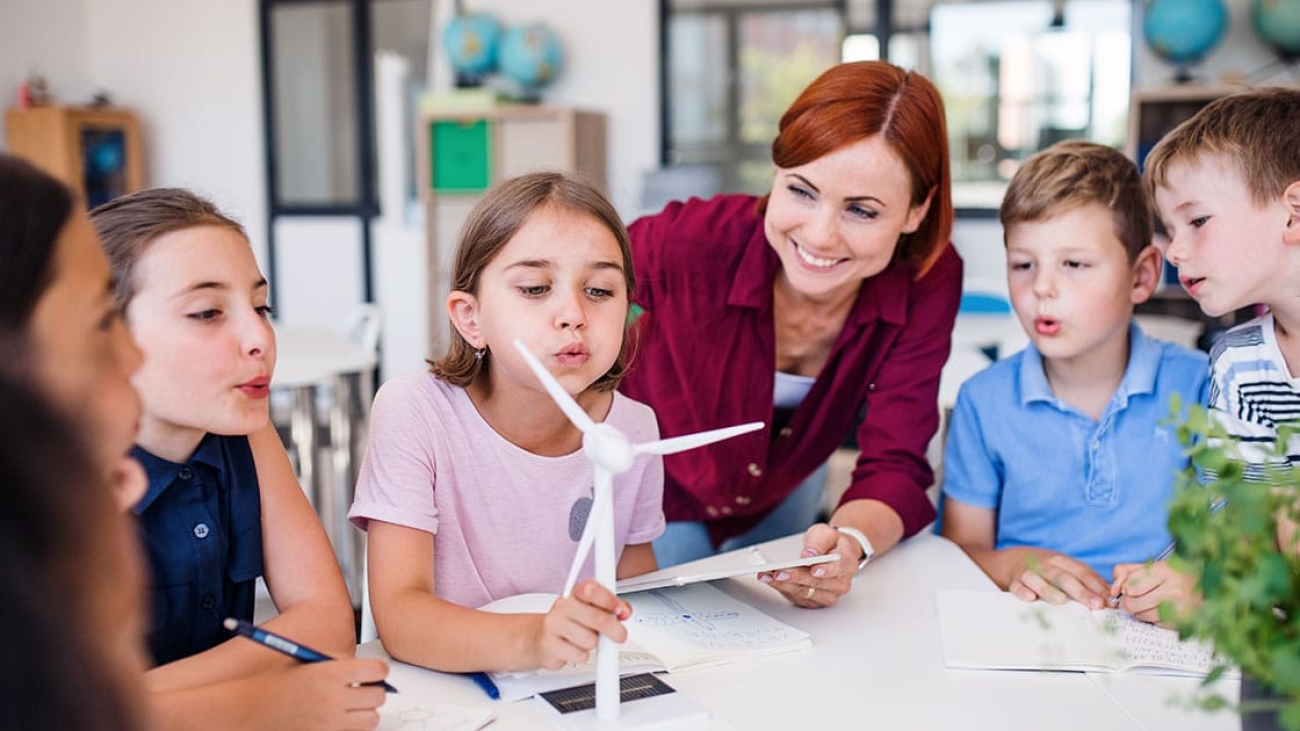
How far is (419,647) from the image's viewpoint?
118cm

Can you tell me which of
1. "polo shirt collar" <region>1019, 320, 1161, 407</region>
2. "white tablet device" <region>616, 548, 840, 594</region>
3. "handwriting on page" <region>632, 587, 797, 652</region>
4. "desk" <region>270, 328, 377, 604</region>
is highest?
"polo shirt collar" <region>1019, 320, 1161, 407</region>

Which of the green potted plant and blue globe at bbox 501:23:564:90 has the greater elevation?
blue globe at bbox 501:23:564:90

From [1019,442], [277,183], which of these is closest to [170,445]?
[1019,442]

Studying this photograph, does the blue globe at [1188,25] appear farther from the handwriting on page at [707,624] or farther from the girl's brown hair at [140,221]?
the girl's brown hair at [140,221]

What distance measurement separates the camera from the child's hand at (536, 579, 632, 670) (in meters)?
1.01

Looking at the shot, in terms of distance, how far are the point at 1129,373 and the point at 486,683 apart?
3.71 feet

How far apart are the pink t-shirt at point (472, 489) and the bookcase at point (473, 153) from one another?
4.60 m

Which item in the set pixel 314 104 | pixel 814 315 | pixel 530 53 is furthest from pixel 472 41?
pixel 814 315

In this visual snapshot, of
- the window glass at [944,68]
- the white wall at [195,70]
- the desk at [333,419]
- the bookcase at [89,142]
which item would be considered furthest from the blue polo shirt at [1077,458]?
the bookcase at [89,142]

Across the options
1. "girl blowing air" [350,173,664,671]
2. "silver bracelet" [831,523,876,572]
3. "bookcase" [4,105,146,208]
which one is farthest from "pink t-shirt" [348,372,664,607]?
"bookcase" [4,105,146,208]

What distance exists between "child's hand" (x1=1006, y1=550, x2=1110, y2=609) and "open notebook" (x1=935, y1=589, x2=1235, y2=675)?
0.04 feet

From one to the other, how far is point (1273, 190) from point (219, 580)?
138cm

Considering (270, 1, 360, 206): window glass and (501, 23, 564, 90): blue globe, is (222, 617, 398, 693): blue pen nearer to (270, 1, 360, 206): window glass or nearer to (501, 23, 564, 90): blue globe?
(501, 23, 564, 90): blue globe

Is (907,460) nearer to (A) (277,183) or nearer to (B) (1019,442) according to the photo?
(B) (1019,442)
